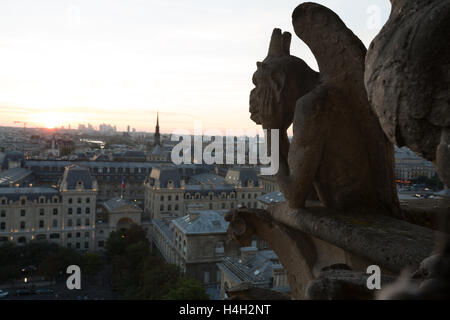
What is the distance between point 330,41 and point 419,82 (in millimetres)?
2193

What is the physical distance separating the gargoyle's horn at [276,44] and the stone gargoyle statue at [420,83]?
104 inches

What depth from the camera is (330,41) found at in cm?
399

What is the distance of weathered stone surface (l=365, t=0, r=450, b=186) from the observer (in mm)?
1904

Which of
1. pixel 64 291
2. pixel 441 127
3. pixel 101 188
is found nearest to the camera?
pixel 441 127

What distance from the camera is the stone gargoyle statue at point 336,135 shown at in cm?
396

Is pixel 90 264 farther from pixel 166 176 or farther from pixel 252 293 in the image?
pixel 252 293

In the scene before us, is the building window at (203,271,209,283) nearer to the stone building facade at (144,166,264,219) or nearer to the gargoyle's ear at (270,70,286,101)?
the stone building facade at (144,166,264,219)

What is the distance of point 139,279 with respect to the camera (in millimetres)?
33438

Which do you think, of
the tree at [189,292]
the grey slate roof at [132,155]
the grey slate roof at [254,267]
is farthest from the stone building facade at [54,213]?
the grey slate roof at [132,155]

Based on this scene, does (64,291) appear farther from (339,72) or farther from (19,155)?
(19,155)

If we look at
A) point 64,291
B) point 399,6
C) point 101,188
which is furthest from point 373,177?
point 101,188

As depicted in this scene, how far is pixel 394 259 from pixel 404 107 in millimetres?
1406

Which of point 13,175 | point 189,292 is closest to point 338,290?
point 189,292
